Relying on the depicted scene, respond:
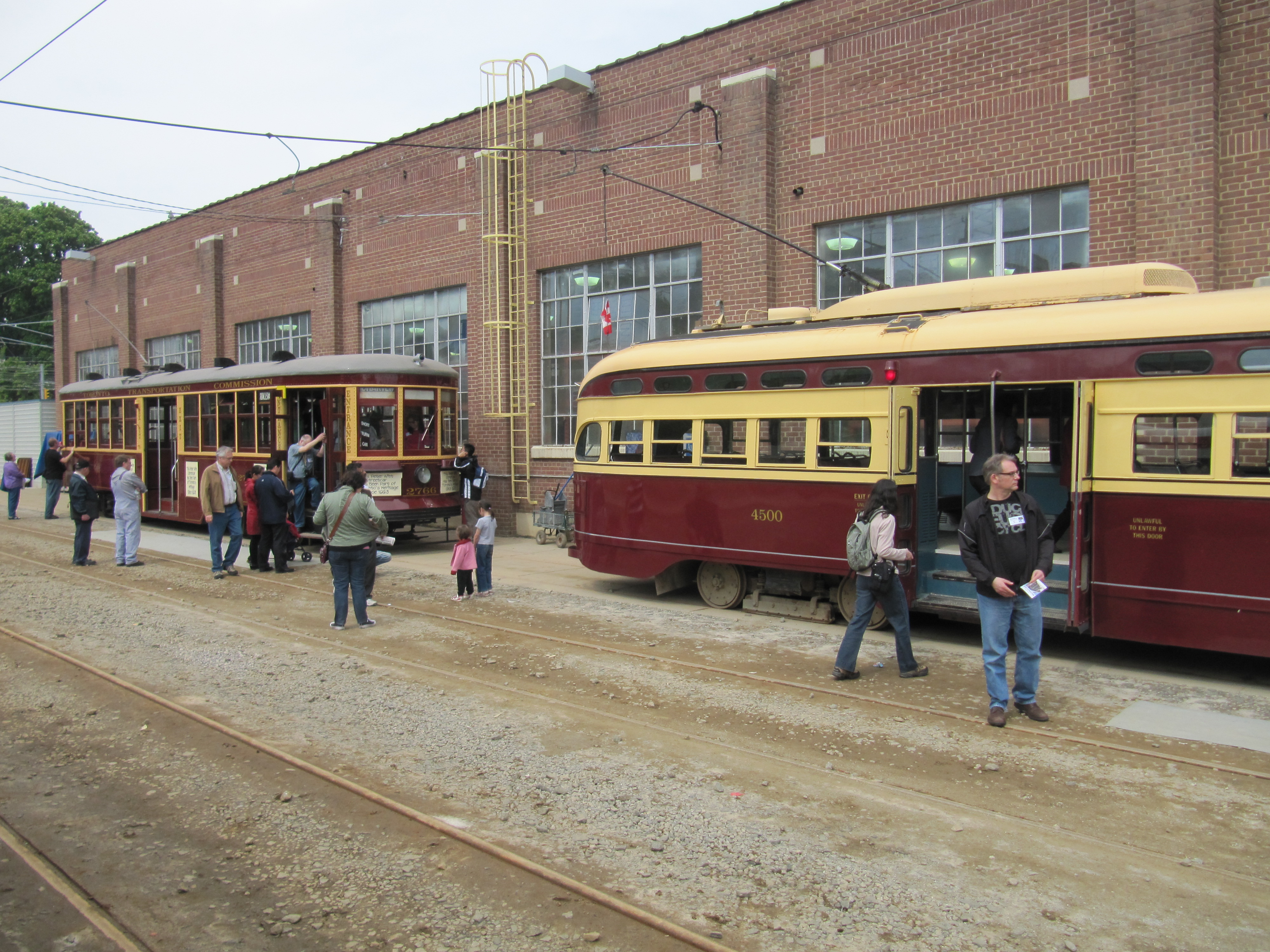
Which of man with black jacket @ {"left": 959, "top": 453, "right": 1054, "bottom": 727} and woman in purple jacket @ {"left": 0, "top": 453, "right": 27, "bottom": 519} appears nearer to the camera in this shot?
man with black jacket @ {"left": 959, "top": 453, "right": 1054, "bottom": 727}

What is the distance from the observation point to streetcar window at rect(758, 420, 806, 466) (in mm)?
9586

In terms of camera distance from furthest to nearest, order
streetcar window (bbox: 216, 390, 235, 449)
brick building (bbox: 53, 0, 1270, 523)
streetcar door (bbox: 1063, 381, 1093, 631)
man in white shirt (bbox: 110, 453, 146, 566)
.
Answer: streetcar window (bbox: 216, 390, 235, 449), man in white shirt (bbox: 110, 453, 146, 566), brick building (bbox: 53, 0, 1270, 523), streetcar door (bbox: 1063, 381, 1093, 631)

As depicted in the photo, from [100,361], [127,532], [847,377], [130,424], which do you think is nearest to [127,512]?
[127,532]

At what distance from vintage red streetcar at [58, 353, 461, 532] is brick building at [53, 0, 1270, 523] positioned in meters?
2.42

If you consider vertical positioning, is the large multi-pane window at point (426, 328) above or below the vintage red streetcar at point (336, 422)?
above

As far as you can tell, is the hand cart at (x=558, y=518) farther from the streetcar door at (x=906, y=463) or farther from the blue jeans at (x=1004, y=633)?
the blue jeans at (x=1004, y=633)

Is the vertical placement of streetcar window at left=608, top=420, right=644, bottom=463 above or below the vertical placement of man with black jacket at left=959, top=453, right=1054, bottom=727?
above

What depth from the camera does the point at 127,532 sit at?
13.7 metres

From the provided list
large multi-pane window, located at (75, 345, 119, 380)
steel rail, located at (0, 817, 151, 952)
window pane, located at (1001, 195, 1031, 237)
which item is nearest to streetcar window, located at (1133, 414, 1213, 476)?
window pane, located at (1001, 195, 1031, 237)

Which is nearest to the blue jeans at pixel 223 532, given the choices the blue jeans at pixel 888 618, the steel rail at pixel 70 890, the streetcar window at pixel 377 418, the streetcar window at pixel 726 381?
the streetcar window at pixel 377 418

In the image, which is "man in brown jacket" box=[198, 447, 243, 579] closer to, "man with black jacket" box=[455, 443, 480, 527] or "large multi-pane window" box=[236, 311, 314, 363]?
"man with black jacket" box=[455, 443, 480, 527]

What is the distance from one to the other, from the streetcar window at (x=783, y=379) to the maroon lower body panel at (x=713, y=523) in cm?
103

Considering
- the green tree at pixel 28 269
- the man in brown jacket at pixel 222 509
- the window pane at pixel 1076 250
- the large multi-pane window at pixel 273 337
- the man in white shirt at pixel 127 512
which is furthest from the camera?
the green tree at pixel 28 269

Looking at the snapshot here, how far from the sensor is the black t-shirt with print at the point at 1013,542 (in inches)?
244
